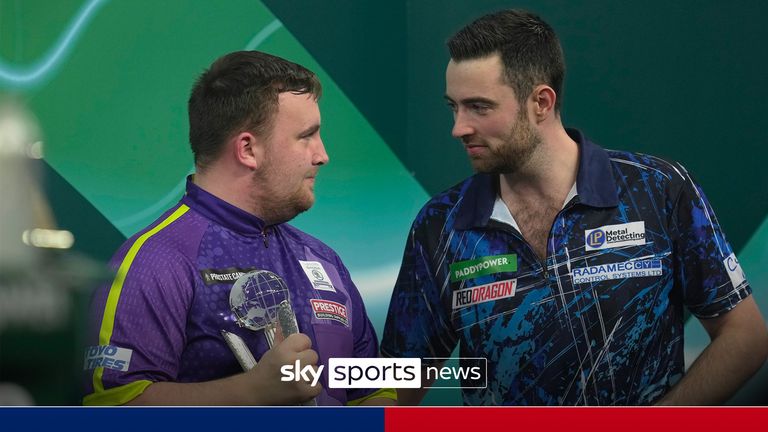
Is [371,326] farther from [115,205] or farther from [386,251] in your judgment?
[115,205]

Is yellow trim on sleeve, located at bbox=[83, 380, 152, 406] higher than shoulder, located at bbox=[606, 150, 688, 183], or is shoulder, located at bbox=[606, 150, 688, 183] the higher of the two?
shoulder, located at bbox=[606, 150, 688, 183]

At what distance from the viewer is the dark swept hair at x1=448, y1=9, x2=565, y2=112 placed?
2.61 meters

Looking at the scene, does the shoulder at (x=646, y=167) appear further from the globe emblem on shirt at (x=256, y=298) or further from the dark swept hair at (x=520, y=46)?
the globe emblem on shirt at (x=256, y=298)

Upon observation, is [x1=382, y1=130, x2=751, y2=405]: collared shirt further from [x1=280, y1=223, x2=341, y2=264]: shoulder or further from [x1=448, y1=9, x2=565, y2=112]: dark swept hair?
[x1=280, y1=223, x2=341, y2=264]: shoulder

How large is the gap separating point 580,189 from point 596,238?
0.13 meters

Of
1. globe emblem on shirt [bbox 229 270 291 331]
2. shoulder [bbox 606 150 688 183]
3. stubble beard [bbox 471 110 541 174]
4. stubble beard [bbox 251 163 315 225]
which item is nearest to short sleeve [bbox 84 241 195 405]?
globe emblem on shirt [bbox 229 270 291 331]

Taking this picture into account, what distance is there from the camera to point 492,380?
264cm

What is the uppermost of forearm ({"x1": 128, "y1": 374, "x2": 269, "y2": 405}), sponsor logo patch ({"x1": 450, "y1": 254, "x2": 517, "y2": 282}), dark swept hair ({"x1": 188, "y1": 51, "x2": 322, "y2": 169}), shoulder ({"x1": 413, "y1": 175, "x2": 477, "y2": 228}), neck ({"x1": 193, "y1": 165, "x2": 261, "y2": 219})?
dark swept hair ({"x1": 188, "y1": 51, "x2": 322, "y2": 169})

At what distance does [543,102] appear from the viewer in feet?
→ 8.61

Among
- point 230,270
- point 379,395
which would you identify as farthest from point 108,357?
point 379,395

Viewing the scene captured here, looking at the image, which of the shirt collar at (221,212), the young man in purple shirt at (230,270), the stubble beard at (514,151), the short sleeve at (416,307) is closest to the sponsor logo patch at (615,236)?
the stubble beard at (514,151)

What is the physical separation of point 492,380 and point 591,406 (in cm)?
25

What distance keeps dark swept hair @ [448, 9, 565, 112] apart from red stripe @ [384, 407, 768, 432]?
771mm

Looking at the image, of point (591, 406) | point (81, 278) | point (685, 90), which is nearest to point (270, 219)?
point (81, 278)
